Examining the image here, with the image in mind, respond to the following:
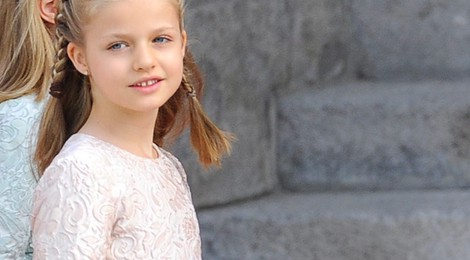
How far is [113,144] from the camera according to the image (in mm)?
2338

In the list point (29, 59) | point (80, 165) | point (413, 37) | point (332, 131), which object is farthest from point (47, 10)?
point (413, 37)

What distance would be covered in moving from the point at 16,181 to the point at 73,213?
592 mm

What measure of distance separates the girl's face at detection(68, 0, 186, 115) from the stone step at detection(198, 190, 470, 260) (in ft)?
6.68

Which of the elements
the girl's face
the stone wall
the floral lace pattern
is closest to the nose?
the girl's face

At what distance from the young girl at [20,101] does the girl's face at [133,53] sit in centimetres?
50

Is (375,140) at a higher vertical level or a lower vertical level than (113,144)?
lower

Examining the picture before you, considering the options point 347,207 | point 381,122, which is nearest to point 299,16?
point 381,122

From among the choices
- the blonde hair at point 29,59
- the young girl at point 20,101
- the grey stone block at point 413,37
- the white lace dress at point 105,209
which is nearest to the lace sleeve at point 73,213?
the white lace dress at point 105,209

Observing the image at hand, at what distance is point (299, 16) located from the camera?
4.96 metres

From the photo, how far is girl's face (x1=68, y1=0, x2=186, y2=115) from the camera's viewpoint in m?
2.23

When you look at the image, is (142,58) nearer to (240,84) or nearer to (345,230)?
(345,230)

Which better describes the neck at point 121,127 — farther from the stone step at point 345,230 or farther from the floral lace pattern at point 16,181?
the stone step at point 345,230

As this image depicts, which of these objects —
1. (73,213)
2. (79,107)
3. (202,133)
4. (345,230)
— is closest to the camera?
(73,213)

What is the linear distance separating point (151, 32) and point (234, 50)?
7.67ft
